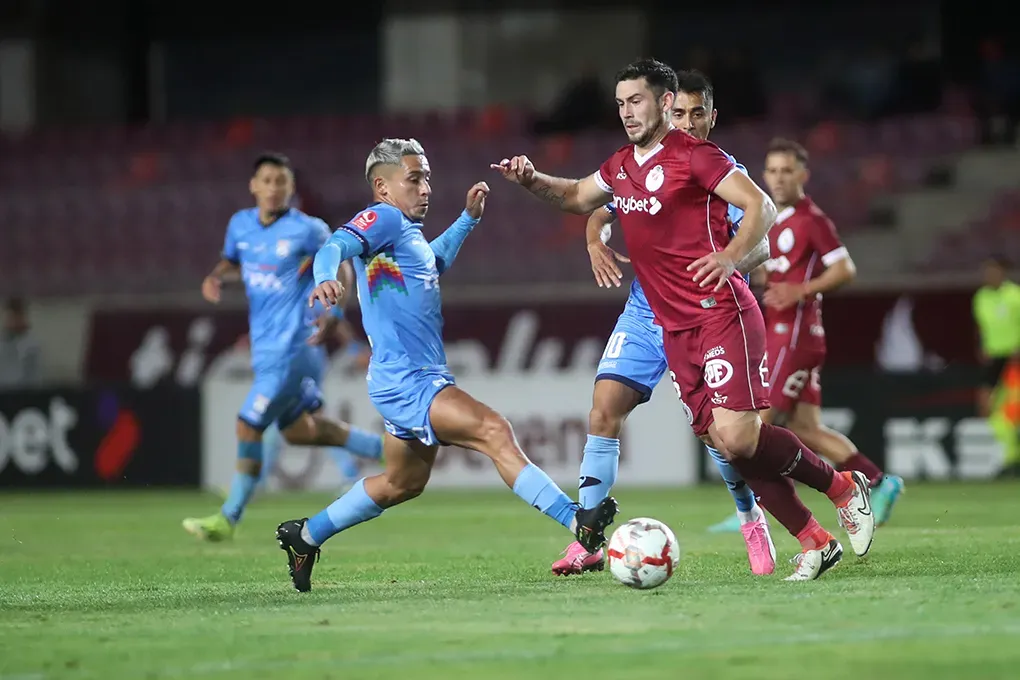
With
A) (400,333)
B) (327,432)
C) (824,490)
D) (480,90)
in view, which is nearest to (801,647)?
(824,490)

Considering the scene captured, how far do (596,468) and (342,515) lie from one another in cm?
125

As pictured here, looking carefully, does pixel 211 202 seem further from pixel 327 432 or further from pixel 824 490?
pixel 824 490

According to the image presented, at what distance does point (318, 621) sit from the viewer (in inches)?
217

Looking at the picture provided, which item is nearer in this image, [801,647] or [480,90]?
[801,647]

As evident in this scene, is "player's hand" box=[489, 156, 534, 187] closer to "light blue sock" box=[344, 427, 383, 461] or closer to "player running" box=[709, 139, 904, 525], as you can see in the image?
"player running" box=[709, 139, 904, 525]

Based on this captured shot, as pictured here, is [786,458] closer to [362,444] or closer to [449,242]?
[449,242]

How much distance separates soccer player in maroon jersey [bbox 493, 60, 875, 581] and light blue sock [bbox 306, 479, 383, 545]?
54.0 inches

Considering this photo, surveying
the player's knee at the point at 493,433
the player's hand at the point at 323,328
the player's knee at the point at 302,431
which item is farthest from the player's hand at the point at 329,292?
the player's knee at the point at 302,431

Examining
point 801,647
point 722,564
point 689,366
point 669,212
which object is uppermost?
point 669,212

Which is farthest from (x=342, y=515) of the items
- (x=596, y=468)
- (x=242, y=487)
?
(x=242, y=487)

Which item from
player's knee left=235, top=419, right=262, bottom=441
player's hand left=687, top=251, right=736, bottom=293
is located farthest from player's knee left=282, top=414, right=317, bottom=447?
player's hand left=687, top=251, right=736, bottom=293

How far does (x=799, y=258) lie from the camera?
31.0 feet

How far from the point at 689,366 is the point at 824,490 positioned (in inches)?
31.5

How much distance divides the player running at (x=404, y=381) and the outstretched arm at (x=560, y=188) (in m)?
0.38
